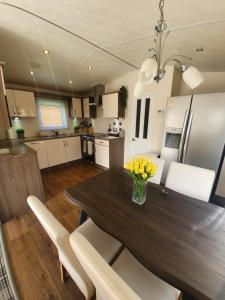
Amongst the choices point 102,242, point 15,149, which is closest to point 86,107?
point 15,149

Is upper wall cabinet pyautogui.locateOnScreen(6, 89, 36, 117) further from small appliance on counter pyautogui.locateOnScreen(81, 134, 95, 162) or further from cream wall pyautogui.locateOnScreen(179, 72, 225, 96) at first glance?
cream wall pyautogui.locateOnScreen(179, 72, 225, 96)

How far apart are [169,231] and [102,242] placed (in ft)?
1.82

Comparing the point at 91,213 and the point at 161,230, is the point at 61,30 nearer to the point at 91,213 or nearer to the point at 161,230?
the point at 91,213

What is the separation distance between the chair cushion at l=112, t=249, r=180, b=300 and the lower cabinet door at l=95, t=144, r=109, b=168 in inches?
102

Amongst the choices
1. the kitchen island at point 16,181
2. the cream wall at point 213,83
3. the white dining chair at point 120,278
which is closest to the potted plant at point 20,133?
the kitchen island at point 16,181

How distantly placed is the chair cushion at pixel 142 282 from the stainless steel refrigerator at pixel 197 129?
1898mm

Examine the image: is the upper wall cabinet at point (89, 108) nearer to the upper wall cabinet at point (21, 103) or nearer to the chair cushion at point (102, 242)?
the upper wall cabinet at point (21, 103)

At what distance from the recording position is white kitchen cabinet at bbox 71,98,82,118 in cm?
418

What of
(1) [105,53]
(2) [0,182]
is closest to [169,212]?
(2) [0,182]

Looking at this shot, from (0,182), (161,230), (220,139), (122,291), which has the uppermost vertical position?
(220,139)

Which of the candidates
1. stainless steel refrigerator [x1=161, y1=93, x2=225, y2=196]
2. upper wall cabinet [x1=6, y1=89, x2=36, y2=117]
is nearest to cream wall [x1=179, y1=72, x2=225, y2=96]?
stainless steel refrigerator [x1=161, y1=93, x2=225, y2=196]

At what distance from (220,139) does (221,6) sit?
1532mm

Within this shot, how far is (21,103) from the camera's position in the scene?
3154 millimetres

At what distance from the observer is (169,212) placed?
1.07 m
